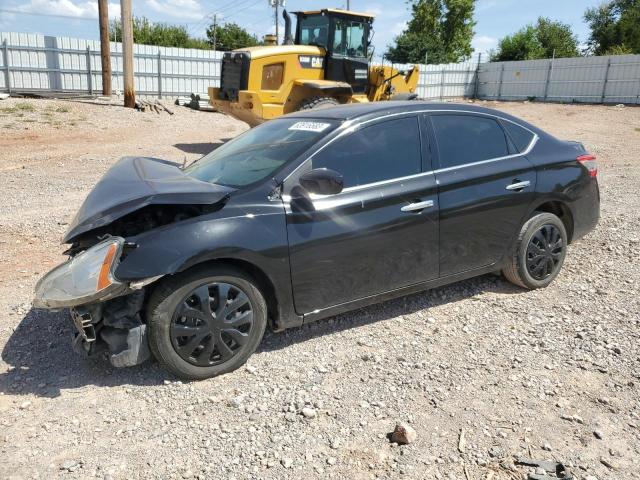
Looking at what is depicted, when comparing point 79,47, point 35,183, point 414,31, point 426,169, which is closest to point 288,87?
point 35,183

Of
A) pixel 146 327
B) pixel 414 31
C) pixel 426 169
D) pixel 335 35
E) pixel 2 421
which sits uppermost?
pixel 414 31

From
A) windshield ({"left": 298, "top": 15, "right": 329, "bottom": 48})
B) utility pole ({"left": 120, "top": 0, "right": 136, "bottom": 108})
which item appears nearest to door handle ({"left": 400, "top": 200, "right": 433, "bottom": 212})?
windshield ({"left": 298, "top": 15, "right": 329, "bottom": 48})

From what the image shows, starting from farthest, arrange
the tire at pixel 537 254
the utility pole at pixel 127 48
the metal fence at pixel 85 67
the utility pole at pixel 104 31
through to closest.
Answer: the metal fence at pixel 85 67 < the utility pole at pixel 104 31 < the utility pole at pixel 127 48 < the tire at pixel 537 254

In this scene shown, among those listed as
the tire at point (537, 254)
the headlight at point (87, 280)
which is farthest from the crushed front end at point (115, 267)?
the tire at point (537, 254)

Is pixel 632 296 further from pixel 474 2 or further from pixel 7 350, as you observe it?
pixel 474 2

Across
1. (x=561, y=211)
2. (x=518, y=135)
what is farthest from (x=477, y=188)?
(x=561, y=211)

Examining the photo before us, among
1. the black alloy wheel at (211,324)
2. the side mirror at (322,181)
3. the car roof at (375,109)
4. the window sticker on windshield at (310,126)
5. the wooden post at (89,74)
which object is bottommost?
the black alloy wheel at (211,324)

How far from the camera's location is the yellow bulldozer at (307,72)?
1180 centimetres

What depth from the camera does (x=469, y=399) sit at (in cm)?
313

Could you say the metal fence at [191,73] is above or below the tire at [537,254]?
above

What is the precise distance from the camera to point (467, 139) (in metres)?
4.25

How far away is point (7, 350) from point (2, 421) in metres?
0.82

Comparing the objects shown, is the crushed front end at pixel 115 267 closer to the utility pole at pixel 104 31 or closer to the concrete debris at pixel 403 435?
the concrete debris at pixel 403 435

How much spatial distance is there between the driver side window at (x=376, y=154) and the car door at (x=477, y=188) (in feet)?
0.72
